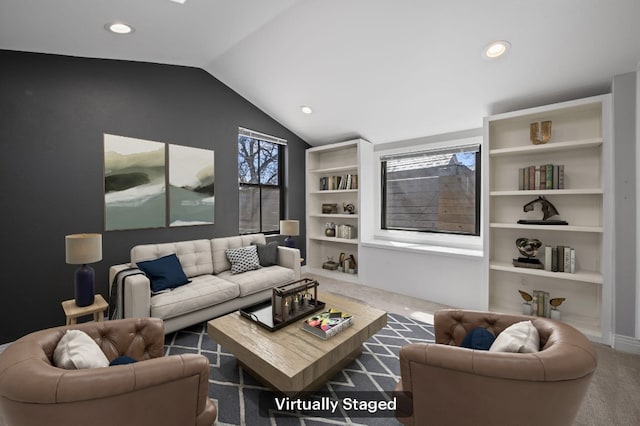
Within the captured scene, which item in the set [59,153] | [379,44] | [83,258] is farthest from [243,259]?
[379,44]

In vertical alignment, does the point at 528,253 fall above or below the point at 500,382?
above

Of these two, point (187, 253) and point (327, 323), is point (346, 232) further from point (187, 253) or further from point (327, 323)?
point (327, 323)

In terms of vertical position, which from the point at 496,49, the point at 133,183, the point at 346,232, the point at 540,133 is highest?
the point at 496,49

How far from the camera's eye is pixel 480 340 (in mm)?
1459

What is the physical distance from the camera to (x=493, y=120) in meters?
3.02

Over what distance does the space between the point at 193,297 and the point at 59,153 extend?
1837 millimetres

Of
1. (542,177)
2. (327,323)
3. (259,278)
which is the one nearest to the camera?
(327,323)

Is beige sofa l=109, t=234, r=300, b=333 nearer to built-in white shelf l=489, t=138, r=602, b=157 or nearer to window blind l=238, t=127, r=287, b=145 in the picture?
window blind l=238, t=127, r=287, b=145

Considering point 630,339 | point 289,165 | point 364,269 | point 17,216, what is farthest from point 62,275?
point 630,339

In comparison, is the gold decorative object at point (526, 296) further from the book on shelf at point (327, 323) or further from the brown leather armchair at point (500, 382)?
the book on shelf at point (327, 323)

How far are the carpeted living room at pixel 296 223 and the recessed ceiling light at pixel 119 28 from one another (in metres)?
0.02

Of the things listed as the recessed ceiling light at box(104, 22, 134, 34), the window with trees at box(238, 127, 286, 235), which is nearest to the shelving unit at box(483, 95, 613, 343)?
the window with trees at box(238, 127, 286, 235)

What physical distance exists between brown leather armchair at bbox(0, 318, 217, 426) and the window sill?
3.03 m

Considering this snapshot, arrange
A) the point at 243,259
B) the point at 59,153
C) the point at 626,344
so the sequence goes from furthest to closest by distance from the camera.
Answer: the point at 243,259
the point at 59,153
the point at 626,344
